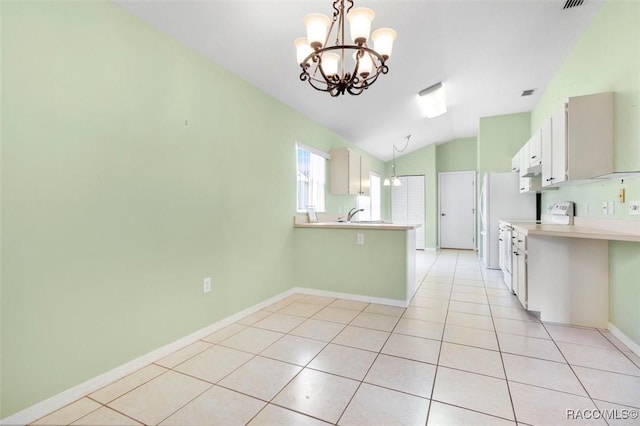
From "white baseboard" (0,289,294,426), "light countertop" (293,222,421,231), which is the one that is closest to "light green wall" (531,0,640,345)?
"light countertop" (293,222,421,231)

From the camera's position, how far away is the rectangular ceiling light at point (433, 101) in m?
3.94

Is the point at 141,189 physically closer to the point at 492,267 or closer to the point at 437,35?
the point at 437,35

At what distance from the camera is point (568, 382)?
1.74 meters

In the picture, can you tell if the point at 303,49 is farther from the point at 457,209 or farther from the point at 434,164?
the point at 457,209

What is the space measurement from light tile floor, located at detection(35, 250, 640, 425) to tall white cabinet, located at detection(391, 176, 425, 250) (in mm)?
4795

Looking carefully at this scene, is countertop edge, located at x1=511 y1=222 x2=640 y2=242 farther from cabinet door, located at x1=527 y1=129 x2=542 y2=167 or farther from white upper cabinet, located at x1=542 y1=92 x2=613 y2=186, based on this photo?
cabinet door, located at x1=527 y1=129 x2=542 y2=167

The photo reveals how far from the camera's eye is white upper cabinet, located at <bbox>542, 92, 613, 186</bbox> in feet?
7.80

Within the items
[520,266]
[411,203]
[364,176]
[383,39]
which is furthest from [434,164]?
[383,39]

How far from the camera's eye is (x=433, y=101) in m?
4.39

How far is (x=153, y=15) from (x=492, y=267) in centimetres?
559

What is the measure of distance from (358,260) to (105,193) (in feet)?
8.10

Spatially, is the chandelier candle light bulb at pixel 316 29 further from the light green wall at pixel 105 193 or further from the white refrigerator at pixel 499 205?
the white refrigerator at pixel 499 205

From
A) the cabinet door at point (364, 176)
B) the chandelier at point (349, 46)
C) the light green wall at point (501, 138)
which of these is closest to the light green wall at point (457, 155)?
the light green wall at point (501, 138)

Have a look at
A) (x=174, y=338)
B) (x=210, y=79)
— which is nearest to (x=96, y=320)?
(x=174, y=338)
